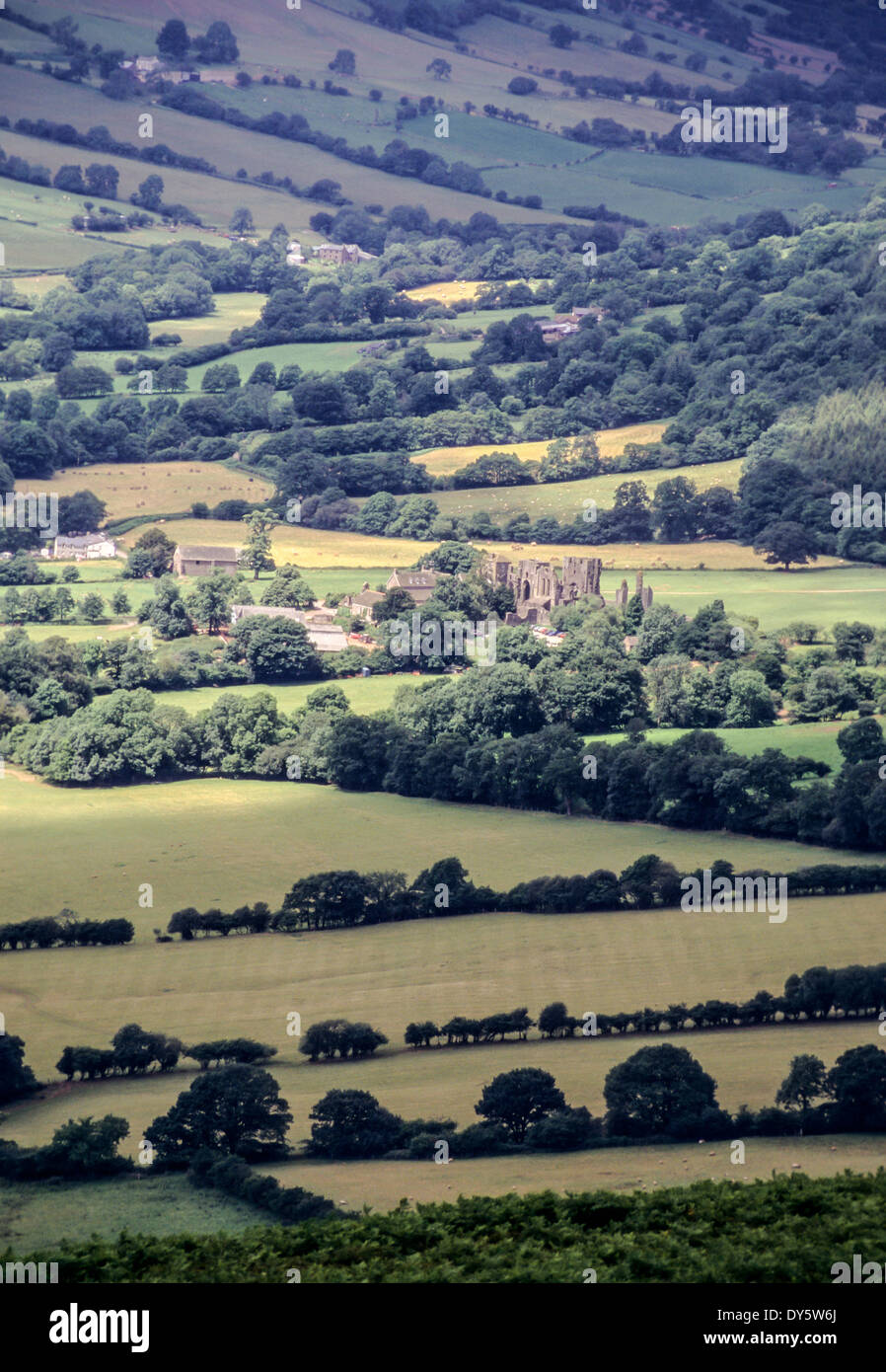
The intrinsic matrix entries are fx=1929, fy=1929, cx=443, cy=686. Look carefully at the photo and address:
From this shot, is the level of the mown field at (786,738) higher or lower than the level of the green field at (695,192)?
lower

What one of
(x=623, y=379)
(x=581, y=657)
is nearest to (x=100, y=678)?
(x=581, y=657)

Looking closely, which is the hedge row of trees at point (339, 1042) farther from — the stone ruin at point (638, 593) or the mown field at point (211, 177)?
the mown field at point (211, 177)

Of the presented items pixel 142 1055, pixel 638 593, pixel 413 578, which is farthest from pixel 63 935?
pixel 638 593

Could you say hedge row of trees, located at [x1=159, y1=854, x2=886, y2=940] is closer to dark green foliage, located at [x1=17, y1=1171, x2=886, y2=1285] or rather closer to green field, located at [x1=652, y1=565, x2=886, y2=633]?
dark green foliage, located at [x1=17, y1=1171, x2=886, y2=1285]

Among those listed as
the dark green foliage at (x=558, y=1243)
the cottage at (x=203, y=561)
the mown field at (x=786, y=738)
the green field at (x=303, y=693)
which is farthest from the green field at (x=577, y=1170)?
the cottage at (x=203, y=561)

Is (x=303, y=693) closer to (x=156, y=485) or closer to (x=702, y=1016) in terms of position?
(x=702, y=1016)

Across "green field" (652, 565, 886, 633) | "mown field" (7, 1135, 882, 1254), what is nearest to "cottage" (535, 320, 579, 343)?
"green field" (652, 565, 886, 633)
